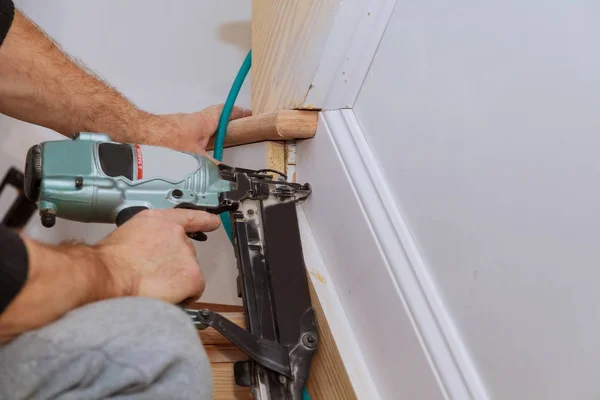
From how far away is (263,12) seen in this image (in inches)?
38.5

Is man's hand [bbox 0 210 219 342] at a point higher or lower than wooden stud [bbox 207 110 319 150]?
lower

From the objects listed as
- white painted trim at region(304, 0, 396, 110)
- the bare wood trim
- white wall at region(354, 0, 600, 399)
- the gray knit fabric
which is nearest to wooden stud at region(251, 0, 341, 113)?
white painted trim at region(304, 0, 396, 110)

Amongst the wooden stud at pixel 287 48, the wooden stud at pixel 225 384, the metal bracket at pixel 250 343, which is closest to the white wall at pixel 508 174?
the wooden stud at pixel 287 48

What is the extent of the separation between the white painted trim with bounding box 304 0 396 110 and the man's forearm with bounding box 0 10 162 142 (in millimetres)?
373

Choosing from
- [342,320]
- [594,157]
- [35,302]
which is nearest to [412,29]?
[594,157]

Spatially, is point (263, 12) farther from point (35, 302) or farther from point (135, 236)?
point (35, 302)

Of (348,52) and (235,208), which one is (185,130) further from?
(348,52)

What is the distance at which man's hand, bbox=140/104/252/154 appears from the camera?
96 cm

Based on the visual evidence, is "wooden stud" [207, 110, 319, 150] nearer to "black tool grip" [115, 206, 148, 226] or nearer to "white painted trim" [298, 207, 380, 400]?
"white painted trim" [298, 207, 380, 400]

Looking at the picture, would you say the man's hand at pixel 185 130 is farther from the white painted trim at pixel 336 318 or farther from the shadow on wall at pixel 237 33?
the shadow on wall at pixel 237 33

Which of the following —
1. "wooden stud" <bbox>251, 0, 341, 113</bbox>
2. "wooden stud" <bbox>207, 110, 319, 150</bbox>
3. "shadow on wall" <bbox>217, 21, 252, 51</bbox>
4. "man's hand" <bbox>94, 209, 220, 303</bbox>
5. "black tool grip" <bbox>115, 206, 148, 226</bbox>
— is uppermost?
"shadow on wall" <bbox>217, 21, 252, 51</bbox>

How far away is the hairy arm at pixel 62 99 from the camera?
86 cm

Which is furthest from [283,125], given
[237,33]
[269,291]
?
[237,33]

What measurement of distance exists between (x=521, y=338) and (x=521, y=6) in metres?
0.35
